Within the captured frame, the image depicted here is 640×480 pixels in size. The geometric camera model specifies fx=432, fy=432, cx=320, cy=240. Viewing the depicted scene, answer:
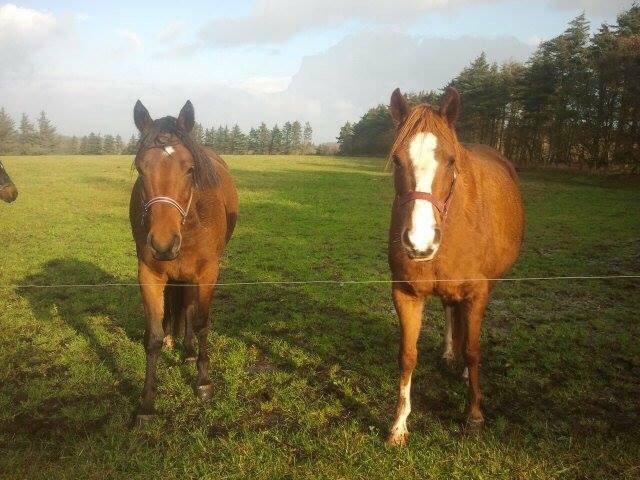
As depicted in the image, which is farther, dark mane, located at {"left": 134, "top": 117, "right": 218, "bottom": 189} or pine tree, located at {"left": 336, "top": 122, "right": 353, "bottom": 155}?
pine tree, located at {"left": 336, "top": 122, "right": 353, "bottom": 155}

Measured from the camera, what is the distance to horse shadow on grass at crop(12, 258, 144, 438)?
11.7 ft

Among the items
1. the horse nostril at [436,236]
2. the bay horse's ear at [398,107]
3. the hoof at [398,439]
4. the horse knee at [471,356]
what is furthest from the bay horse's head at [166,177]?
the horse knee at [471,356]

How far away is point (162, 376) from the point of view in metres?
4.23

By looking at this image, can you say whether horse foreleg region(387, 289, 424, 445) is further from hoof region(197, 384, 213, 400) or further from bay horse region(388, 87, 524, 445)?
hoof region(197, 384, 213, 400)

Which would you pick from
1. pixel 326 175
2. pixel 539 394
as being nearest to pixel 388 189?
pixel 326 175

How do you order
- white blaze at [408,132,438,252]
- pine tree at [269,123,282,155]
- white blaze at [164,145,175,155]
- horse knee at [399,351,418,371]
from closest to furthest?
white blaze at [408,132,438,252]
white blaze at [164,145,175,155]
horse knee at [399,351,418,371]
pine tree at [269,123,282,155]

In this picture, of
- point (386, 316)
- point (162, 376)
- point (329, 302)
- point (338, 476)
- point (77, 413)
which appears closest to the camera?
point (338, 476)

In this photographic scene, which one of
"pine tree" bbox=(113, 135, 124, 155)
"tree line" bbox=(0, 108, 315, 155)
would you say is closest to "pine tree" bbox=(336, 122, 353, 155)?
"tree line" bbox=(0, 108, 315, 155)

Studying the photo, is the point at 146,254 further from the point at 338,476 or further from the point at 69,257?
the point at 69,257

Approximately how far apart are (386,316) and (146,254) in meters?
3.34

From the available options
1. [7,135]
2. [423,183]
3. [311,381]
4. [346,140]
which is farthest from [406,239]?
[7,135]

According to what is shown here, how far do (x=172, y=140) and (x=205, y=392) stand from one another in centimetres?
220

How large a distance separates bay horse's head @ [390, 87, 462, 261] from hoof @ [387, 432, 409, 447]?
1429 millimetres

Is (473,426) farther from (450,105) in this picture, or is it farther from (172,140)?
(172,140)
